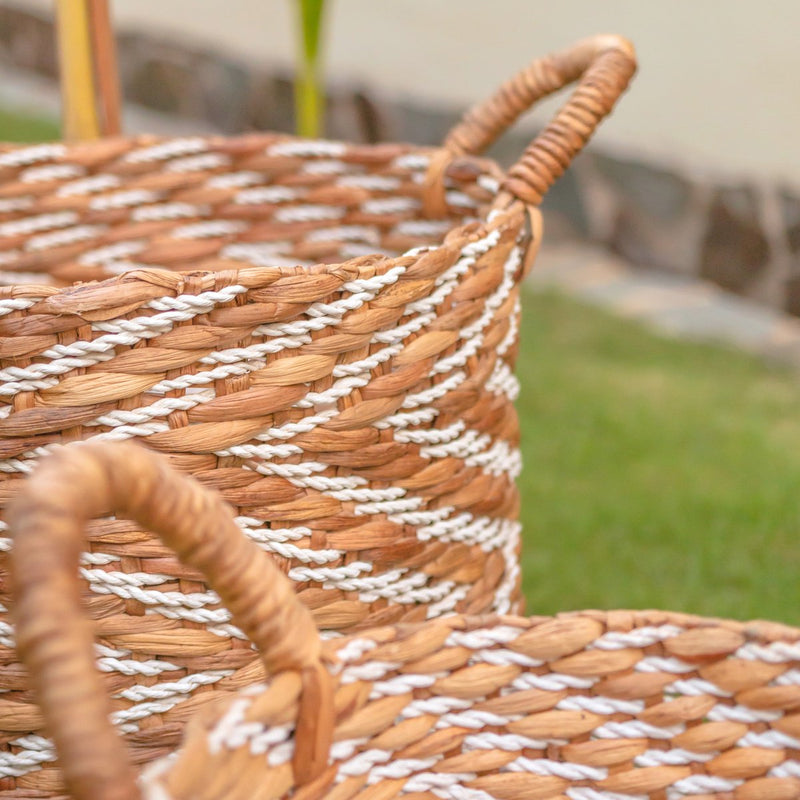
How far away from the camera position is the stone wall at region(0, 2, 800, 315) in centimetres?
178

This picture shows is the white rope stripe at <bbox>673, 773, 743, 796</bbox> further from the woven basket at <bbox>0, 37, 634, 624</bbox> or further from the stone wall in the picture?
the stone wall

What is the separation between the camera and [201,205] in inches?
33.8

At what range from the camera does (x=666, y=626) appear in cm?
50

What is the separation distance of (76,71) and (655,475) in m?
0.84

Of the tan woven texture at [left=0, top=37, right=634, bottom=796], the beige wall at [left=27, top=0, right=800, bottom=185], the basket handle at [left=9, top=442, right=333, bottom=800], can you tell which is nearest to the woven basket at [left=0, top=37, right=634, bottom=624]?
the tan woven texture at [left=0, top=37, right=634, bottom=796]

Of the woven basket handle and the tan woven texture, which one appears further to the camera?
the woven basket handle

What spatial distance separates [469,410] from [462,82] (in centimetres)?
162

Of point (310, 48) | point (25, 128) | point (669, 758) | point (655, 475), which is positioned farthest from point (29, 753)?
point (25, 128)

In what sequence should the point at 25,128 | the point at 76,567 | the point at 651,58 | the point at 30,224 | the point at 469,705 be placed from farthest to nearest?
1. the point at 25,128
2. the point at 651,58
3. the point at 30,224
4. the point at 469,705
5. the point at 76,567

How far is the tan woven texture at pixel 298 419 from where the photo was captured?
483 mm

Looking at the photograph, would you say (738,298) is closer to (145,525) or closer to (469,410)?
(469,410)

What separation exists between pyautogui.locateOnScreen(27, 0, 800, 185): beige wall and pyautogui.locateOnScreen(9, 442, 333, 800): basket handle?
5.16ft

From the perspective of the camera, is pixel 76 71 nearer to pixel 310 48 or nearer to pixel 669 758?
pixel 310 48

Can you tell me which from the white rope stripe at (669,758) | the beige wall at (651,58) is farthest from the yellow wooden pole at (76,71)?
the beige wall at (651,58)
